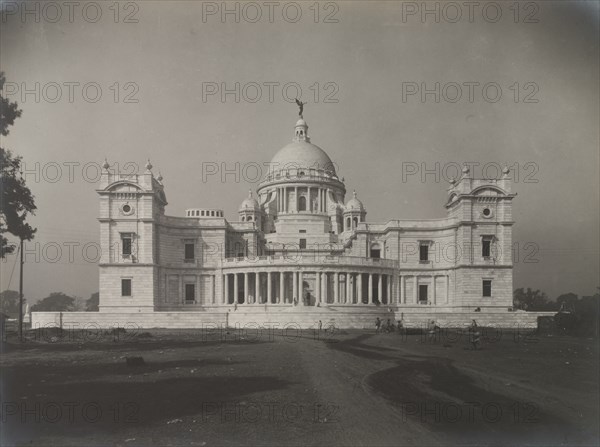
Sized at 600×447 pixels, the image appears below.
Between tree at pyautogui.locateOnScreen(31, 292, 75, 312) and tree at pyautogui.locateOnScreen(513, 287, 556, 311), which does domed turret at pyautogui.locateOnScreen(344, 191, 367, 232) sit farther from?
tree at pyautogui.locateOnScreen(31, 292, 75, 312)

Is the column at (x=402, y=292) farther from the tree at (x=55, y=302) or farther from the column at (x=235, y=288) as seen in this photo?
the tree at (x=55, y=302)

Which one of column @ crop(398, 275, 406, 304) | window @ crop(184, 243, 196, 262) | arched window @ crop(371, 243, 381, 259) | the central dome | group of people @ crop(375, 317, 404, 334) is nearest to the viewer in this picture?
group of people @ crop(375, 317, 404, 334)

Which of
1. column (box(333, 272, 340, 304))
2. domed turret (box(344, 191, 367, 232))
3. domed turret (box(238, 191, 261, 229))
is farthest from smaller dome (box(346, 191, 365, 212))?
column (box(333, 272, 340, 304))

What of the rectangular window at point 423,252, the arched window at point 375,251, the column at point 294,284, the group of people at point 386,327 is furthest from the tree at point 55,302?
the group of people at point 386,327

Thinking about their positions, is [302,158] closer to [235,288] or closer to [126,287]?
[235,288]

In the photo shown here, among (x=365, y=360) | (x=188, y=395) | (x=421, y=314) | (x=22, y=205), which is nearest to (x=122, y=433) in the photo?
(x=188, y=395)
